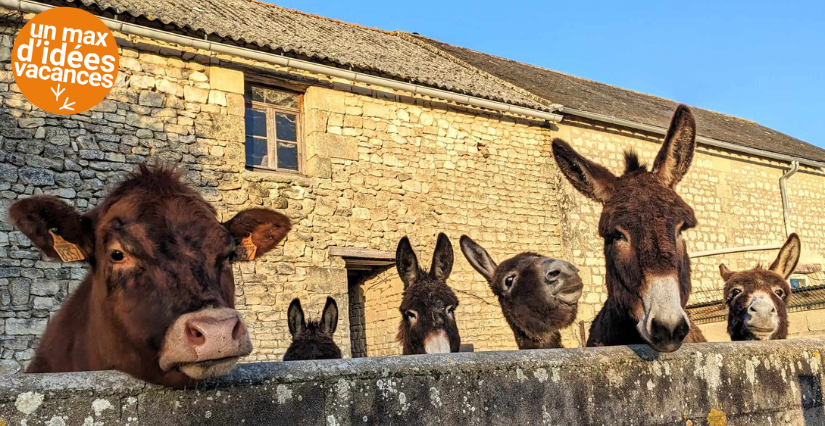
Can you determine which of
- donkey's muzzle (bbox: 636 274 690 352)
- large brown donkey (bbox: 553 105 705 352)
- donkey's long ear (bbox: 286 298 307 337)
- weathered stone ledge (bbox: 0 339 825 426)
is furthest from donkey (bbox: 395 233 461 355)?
donkey's muzzle (bbox: 636 274 690 352)

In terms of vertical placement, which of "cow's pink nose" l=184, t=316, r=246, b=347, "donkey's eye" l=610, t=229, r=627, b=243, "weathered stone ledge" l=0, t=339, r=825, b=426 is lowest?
"weathered stone ledge" l=0, t=339, r=825, b=426

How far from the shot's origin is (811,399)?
12.6ft

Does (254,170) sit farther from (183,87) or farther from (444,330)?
(444,330)

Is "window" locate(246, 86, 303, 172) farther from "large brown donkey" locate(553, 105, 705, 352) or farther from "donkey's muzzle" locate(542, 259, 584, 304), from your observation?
"large brown donkey" locate(553, 105, 705, 352)

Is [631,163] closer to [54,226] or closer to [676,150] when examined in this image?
[676,150]

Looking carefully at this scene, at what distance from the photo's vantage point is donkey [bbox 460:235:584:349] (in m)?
4.80

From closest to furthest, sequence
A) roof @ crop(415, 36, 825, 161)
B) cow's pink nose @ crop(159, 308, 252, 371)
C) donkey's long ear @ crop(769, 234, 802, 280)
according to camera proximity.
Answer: cow's pink nose @ crop(159, 308, 252, 371)
donkey's long ear @ crop(769, 234, 802, 280)
roof @ crop(415, 36, 825, 161)

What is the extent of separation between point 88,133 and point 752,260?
1541 centimetres

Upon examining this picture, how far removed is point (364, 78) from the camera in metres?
11.7

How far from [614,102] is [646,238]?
16.1 m

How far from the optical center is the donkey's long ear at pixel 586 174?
3923 millimetres

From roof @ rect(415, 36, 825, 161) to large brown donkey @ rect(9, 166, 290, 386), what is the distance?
12947 millimetres

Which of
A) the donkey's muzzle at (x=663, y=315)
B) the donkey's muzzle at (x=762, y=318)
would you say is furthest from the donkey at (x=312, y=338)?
the donkey's muzzle at (x=663, y=315)

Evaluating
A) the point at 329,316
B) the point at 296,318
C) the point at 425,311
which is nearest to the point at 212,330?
the point at 425,311
